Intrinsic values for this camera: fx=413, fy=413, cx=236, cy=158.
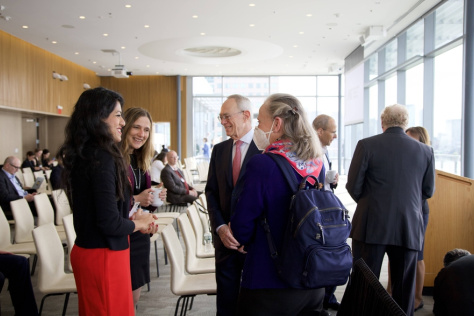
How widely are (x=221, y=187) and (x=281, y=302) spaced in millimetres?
1026

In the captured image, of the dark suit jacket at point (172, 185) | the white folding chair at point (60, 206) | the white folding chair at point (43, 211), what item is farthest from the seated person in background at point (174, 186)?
the white folding chair at point (43, 211)

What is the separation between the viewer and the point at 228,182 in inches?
102

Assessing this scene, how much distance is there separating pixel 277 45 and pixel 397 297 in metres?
11.3

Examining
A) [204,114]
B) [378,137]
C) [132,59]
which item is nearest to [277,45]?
[132,59]

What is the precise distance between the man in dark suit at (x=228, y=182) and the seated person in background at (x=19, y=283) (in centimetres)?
165

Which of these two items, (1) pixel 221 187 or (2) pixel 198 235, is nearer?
(1) pixel 221 187

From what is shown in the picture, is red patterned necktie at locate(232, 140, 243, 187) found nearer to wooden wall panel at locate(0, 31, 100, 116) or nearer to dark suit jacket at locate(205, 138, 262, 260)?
dark suit jacket at locate(205, 138, 262, 260)

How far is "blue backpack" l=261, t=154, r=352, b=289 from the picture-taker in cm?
164

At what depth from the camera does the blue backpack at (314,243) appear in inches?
64.6

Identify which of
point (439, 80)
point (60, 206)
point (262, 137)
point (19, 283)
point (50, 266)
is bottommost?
point (19, 283)

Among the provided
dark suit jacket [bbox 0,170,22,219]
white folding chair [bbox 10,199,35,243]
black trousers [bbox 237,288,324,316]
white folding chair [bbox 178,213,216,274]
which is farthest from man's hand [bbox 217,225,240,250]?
dark suit jacket [bbox 0,170,22,219]

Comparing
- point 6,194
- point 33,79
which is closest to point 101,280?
point 6,194

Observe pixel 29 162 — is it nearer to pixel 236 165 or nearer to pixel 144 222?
pixel 236 165

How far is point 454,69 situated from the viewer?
8688 mm
